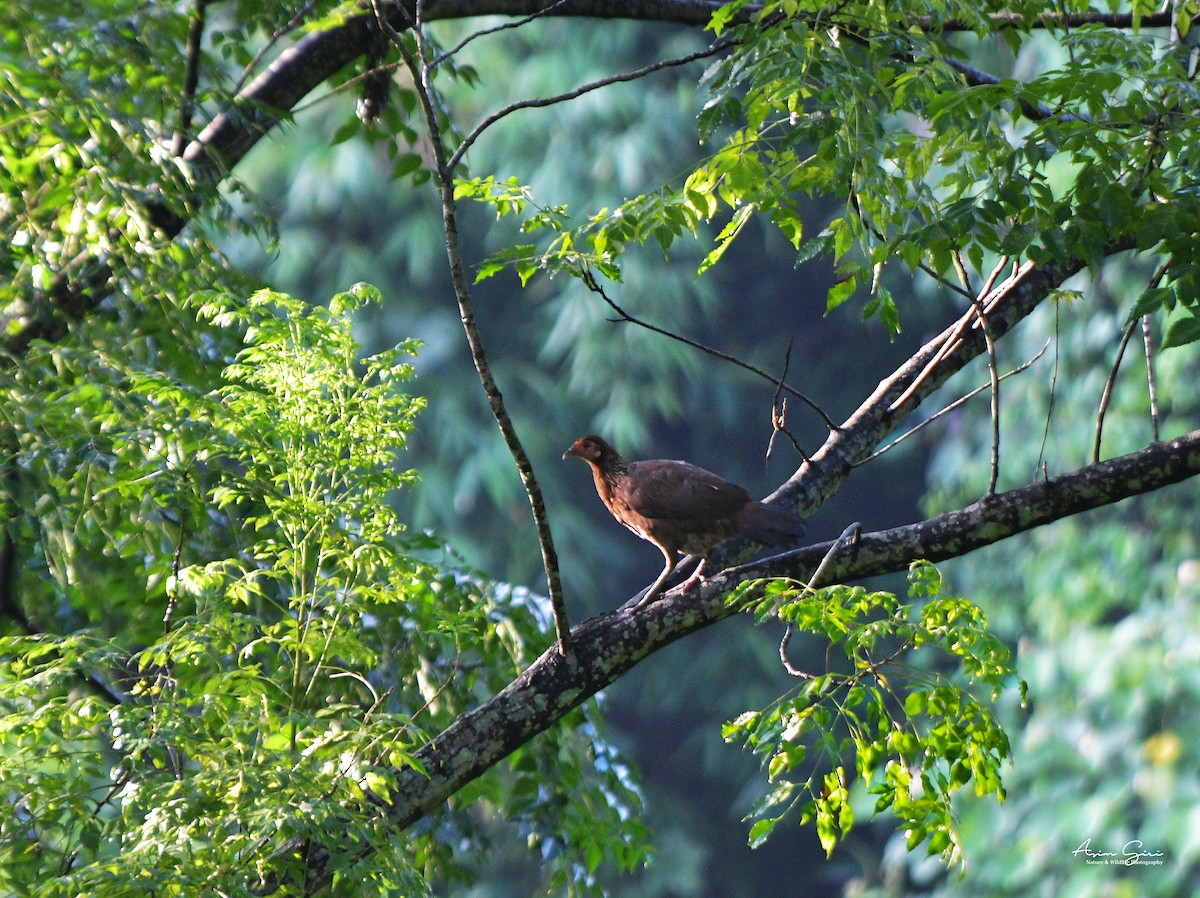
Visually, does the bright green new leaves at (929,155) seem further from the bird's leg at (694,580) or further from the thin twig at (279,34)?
the thin twig at (279,34)

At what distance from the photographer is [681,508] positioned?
330cm

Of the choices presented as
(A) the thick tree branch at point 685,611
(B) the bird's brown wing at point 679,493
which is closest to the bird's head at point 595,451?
(B) the bird's brown wing at point 679,493

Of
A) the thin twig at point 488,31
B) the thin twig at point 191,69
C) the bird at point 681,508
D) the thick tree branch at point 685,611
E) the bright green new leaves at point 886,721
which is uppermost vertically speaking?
the thin twig at point 191,69

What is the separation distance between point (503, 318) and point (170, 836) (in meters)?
9.65

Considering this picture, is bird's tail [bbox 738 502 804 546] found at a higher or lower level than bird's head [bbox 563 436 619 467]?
lower

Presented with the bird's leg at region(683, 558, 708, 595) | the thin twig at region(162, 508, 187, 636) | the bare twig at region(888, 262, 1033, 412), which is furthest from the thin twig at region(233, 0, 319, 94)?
the bare twig at region(888, 262, 1033, 412)

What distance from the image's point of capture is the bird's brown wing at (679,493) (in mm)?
3168

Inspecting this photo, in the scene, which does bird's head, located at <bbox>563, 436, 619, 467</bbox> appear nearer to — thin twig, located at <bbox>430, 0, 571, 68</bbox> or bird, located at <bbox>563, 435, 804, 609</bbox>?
bird, located at <bbox>563, 435, 804, 609</bbox>

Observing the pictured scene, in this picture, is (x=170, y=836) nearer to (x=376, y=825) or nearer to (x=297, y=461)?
(x=376, y=825)

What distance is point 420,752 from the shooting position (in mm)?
2561

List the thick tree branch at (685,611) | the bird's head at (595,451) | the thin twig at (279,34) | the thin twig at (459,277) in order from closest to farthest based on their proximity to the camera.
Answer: the thin twig at (459,277) < the thick tree branch at (685,611) < the thin twig at (279,34) < the bird's head at (595,451)

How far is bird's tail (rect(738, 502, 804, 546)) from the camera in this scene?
297 centimetres

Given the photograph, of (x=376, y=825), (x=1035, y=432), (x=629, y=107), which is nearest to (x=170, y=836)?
(x=376, y=825)

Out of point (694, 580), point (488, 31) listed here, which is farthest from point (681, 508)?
point (488, 31)
